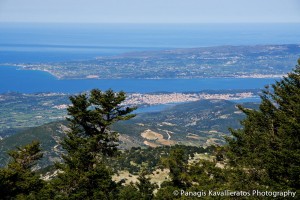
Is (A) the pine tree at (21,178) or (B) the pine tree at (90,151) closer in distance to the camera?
(B) the pine tree at (90,151)

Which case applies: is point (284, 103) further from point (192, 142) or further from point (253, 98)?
point (253, 98)

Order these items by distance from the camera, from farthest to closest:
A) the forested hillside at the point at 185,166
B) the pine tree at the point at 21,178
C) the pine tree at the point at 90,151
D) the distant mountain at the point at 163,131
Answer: the distant mountain at the point at 163,131
the pine tree at the point at 21,178
the pine tree at the point at 90,151
the forested hillside at the point at 185,166

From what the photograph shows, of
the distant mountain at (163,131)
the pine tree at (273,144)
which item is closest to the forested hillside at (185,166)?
the pine tree at (273,144)

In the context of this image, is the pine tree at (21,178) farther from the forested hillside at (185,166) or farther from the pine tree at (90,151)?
the pine tree at (90,151)

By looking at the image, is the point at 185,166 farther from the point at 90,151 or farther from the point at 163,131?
the point at 163,131

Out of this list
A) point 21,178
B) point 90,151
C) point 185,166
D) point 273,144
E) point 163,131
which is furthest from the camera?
point 163,131

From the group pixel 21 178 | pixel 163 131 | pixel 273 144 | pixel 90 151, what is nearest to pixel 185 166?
pixel 273 144
